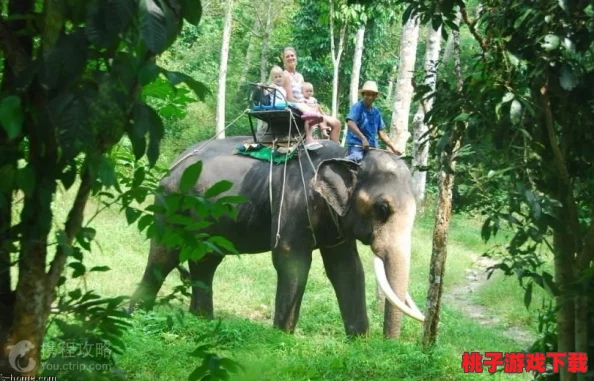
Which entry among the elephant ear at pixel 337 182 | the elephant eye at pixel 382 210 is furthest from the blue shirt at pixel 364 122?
the elephant eye at pixel 382 210

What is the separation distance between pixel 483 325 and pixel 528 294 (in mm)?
7073

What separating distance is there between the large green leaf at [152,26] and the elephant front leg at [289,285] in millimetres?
6608

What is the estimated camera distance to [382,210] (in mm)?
8023

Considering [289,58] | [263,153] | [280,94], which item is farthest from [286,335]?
[289,58]

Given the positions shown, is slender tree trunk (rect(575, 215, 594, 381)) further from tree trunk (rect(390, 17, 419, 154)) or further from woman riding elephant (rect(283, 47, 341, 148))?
tree trunk (rect(390, 17, 419, 154))

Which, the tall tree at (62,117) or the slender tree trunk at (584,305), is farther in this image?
the slender tree trunk at (584,305)

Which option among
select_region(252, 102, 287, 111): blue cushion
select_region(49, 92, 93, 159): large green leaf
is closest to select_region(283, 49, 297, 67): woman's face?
select_region(252, 102, 287, 111): blue cushion

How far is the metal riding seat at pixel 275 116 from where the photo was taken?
28.5 feet

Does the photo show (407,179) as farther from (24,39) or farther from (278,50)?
(278,50)

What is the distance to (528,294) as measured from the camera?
352 centimetres

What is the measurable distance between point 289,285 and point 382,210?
1188mm

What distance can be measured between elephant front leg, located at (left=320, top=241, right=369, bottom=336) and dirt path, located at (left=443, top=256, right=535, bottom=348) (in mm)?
1274

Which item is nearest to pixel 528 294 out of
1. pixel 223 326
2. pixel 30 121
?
pixel 30 121

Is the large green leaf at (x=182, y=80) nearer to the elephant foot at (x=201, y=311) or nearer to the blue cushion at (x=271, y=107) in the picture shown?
the blue cushion at (x=271, y=107)
